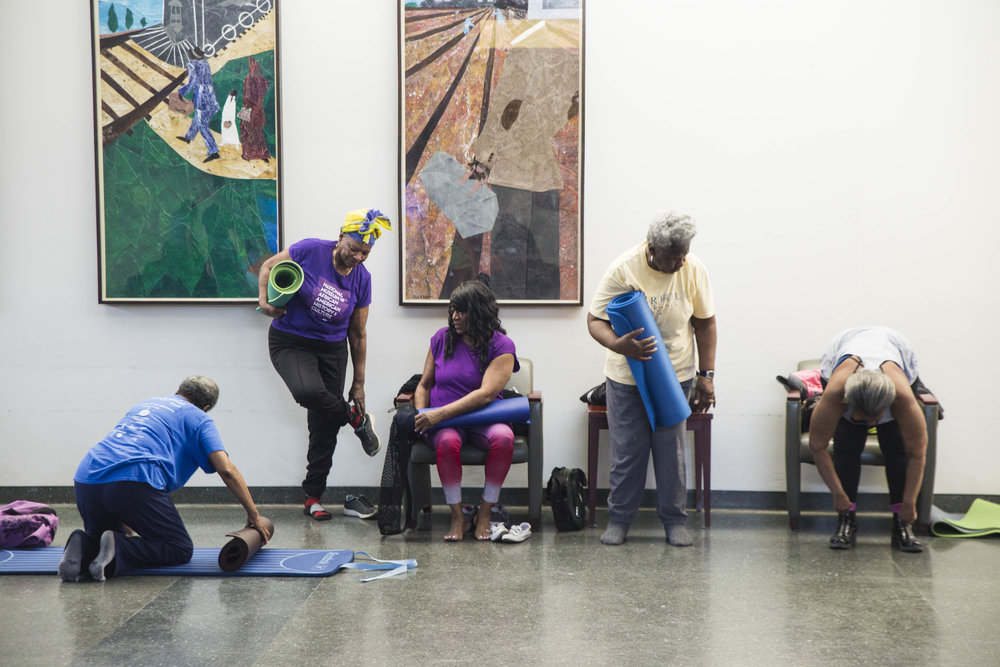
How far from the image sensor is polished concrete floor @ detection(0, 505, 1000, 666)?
262 cm

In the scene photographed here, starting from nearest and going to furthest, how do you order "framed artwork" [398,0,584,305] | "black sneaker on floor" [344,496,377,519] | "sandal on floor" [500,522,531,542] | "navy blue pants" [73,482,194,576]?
"navy blue pants" [73,482,194,576]
"sandal on floor" [500,522,531,542]
"black sneaker on floor" [344,496,377,519]
"framed artwork" [398,0,584,305]

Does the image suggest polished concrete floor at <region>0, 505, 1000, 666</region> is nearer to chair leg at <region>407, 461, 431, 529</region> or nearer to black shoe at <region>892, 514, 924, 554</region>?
black shoe at <region>892, 514, 924, 554</region>

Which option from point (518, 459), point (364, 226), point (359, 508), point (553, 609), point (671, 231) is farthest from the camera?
point (359, 508)

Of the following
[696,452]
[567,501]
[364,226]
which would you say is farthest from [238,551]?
[696,452]

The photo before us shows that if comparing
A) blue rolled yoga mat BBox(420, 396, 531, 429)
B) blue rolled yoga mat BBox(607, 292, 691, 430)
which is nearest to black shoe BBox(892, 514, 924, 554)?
blue rolled yoga mat BBox(607, 292, 691, 430)

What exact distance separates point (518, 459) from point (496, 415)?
9.2 inches

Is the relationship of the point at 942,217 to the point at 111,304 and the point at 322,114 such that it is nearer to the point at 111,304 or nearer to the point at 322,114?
the point at 322,114

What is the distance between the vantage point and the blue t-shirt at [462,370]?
411cm

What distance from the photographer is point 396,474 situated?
405cm

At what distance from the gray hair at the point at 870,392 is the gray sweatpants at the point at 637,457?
0.69 m

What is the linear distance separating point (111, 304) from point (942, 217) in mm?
4264

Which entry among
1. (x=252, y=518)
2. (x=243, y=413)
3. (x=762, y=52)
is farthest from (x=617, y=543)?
(x=762, y=52)

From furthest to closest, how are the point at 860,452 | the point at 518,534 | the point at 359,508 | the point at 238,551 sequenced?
the point at 359,508, the point at 518,534, the point at 860,452, the point at 238,551

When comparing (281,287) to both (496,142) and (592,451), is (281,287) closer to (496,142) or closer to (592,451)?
(496,142)
